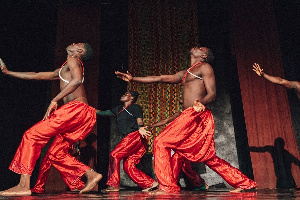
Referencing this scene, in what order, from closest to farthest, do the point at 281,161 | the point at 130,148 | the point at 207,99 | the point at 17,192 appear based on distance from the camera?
the point at 17,192 → the point at 207,99 → the point at 130,148 → the point at 281,161

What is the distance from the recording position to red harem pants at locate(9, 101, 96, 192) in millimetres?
2248

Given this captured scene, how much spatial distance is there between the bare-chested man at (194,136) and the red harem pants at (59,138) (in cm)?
57

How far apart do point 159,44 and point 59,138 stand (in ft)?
8.11

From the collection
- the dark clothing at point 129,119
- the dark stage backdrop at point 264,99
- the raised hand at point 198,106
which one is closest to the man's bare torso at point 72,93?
the dark clothing at point 129,119

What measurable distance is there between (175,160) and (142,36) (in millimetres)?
2348

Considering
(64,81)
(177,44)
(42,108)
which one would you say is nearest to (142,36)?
(177,44)

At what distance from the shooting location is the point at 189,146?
2482 millimetres

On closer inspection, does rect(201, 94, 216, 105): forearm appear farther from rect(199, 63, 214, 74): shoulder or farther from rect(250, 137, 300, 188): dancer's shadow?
rect(250, 137, 300, 188): dancer's shadow

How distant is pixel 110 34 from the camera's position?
A: 4789 millimetres

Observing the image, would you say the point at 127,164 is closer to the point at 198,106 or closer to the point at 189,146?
the point at 189,146

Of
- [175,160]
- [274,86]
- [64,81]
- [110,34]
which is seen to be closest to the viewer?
[64,81]

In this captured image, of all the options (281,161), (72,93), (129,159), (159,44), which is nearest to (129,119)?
(129,159)

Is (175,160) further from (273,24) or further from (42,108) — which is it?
(273,24)

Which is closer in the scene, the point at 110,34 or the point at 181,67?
the point at 181,67
